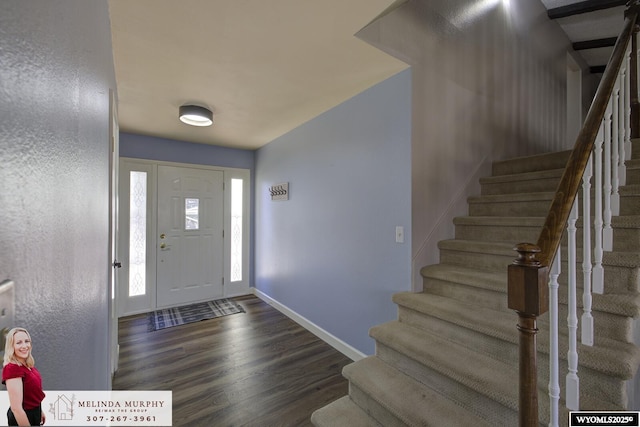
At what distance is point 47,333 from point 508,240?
2.53 metres

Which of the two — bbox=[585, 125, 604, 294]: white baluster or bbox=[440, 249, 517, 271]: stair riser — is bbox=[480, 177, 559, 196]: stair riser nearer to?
bbox=[440, 249, 517, 271]: stair riser

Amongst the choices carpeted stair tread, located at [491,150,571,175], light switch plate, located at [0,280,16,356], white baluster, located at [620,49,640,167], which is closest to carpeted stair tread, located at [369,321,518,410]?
white baluster, located at [620,49,640,167]

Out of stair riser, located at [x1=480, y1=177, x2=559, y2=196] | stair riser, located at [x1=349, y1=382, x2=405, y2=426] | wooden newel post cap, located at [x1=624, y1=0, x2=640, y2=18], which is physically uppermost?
wooden newel post cap, located at [x1=624, y1=0, x2=640, y2=18]

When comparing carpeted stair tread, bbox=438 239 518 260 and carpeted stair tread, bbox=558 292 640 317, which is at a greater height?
carpeted stair tread, bbox=438 239 518 260

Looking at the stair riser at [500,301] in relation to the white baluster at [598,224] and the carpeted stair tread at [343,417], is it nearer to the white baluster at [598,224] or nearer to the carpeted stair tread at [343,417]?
the white baluster at [598,224]

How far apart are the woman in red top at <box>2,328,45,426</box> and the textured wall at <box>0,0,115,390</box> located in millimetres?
82

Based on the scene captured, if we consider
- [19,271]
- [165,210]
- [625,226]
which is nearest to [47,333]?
[19,271]

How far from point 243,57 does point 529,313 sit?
83.5 inches

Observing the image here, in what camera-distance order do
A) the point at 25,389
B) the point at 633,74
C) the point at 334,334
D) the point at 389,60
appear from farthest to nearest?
the point at 334,334 → the point at 633,74 → the point at 389,60 → the point at 25,389

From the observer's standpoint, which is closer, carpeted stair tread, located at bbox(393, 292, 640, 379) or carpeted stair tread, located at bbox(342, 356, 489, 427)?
carpeted stair tread, located at bbox(393, 292, 640, 379)

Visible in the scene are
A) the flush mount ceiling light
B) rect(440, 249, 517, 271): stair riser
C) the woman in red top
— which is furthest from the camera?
the flush mount ceiling light

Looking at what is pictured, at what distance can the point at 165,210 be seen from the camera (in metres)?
3.74

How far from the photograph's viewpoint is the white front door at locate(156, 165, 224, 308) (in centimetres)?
373

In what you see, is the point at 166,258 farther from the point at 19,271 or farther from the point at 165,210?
the point at 19,271
